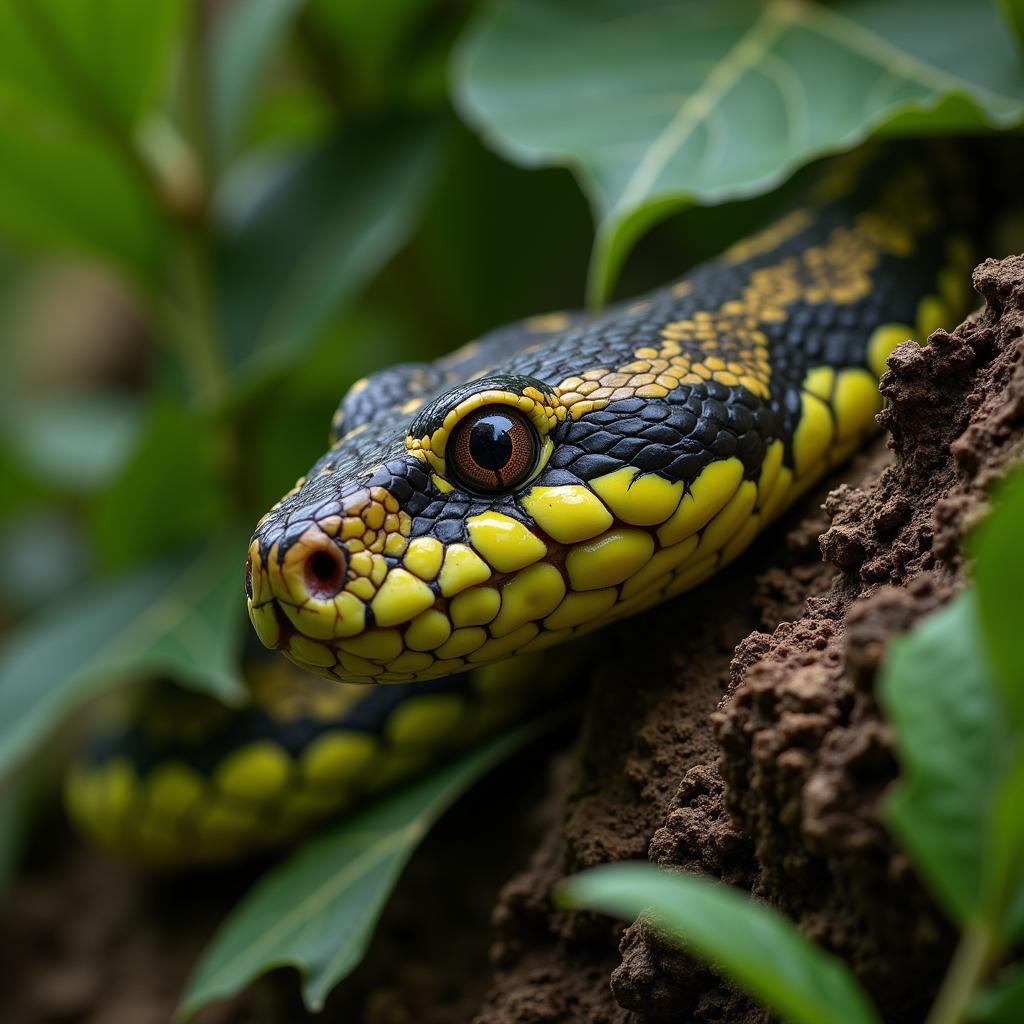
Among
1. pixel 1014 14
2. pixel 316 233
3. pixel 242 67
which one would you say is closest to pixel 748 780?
pixel 1014 14

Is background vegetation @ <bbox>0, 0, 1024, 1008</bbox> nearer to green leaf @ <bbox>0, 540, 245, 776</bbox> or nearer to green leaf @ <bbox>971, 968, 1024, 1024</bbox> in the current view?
green leaf @ <bbox>0, 540, 245, 776</bbox>

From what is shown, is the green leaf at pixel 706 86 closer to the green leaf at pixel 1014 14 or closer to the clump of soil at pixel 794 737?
the green leaf at pixel 1014 14

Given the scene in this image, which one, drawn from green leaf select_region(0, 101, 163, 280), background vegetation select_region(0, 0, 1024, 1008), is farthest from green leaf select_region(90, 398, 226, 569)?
green leaf select_region(0, 101, 163, 280)

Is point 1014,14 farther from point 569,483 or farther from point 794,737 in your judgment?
point 794,737

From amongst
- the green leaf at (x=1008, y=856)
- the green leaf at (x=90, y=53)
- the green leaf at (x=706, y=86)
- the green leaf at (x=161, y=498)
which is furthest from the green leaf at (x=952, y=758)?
the green leaf at (x=90, y=53)

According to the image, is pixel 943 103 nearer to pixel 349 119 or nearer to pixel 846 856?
pixel 846 856

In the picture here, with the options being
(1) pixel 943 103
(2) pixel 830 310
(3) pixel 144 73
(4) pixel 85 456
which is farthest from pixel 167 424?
(1) pixel 943 103
